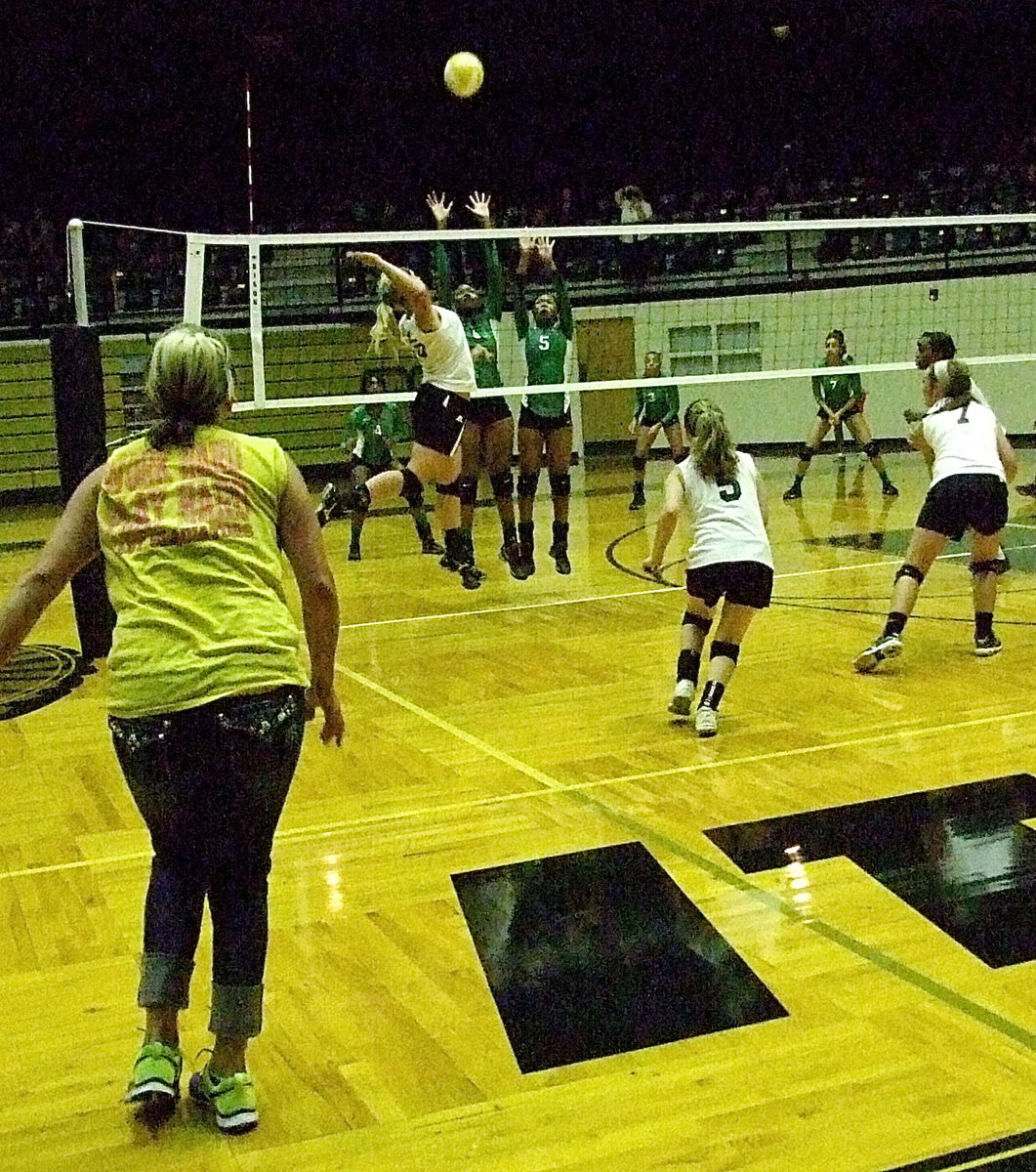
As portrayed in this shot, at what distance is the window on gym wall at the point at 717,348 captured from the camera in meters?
19.4

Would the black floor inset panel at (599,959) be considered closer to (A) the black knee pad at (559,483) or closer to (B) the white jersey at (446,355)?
(B) the white jersey at (446,355)

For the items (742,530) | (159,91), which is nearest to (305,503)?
(742,530)

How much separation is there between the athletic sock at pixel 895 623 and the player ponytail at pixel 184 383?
4.61 meters

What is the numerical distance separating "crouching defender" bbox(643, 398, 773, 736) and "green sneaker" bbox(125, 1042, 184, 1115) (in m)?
→ 3.31

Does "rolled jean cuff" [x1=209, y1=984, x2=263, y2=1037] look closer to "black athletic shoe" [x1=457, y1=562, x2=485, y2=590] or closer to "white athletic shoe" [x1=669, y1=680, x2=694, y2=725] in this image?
"white athletic shoe" [x1=669, y1=680, x2=694, y2=725]

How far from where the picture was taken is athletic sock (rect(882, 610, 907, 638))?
22.5ft

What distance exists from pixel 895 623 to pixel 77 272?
14.6 feet

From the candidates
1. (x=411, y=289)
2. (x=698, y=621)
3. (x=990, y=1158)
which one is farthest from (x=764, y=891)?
(x=411, y=289)

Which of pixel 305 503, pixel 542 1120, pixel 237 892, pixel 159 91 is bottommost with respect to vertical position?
pixel 542 1120

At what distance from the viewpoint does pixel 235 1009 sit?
293cm

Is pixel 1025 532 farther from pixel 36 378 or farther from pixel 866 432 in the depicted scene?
pixel 36 378

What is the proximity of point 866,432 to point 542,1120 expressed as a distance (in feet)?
39.9

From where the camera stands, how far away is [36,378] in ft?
57.0

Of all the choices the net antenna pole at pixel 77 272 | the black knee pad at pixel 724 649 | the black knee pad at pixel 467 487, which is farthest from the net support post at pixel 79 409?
the black knee pad at pixel 724 649
